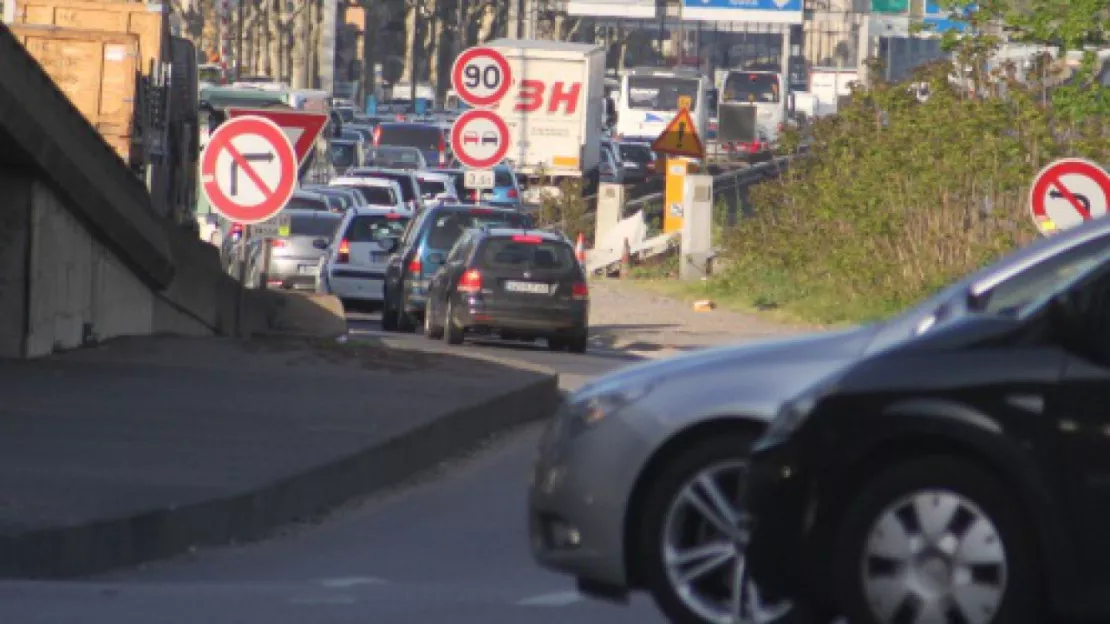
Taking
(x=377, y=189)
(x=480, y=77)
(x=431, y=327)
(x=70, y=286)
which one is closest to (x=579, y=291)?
(x=431, y=327)

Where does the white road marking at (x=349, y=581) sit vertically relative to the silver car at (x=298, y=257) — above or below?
above

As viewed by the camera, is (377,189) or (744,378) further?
(377,189)

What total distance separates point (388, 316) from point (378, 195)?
47.3ft

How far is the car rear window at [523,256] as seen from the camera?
1053 inches

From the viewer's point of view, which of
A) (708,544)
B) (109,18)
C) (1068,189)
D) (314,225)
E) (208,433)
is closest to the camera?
(708,544)

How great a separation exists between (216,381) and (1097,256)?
1061 centimetres

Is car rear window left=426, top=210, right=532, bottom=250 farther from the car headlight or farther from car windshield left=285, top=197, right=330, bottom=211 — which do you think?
the car headlight

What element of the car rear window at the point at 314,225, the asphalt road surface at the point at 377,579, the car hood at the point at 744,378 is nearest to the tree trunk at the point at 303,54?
the car rear window at the point at 314,225

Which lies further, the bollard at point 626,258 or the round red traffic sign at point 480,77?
the bollard at point 626,258

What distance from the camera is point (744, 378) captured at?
8.20m

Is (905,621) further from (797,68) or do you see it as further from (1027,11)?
(797,68)

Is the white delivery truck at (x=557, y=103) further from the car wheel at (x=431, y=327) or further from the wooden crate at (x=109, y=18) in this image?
the wooden crate at (x=109, y=18)

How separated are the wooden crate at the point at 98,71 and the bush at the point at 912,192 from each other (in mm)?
9948

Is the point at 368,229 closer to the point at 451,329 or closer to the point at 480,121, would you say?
the point at 480,121
